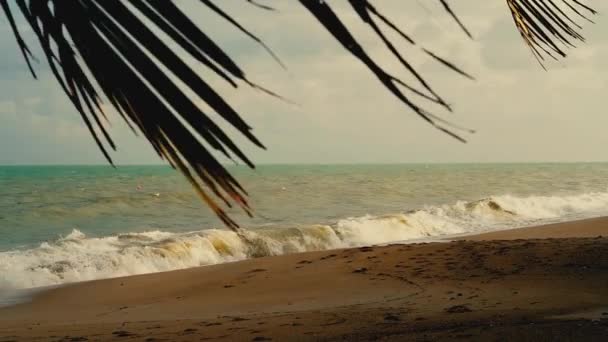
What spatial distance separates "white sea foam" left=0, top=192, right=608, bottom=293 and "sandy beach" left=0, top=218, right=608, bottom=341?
136 centimetres

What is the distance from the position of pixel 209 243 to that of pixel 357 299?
7407 mm

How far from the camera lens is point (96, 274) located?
11750 millimetres

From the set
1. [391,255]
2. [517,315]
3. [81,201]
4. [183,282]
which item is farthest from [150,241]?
[81,201]

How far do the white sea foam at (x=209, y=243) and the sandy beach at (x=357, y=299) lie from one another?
1359 millimetres

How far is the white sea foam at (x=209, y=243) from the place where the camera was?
11.8m

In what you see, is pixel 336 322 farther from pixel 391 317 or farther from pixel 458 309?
A: pixel 458 309

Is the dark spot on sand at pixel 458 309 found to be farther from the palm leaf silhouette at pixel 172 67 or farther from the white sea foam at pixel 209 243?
the white sea foam at pixel 209 243

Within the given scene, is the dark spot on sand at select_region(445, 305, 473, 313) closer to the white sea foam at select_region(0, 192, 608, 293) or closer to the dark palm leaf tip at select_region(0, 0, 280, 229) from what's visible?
the dark palm leaf tip at select_region(0, 0, 280, 229)

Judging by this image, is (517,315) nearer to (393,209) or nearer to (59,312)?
(59,312)

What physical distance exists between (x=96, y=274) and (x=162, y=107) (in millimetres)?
12030

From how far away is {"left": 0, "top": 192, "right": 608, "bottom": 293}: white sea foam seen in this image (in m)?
11.8

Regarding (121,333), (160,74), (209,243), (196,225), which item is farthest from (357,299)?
(196,225)

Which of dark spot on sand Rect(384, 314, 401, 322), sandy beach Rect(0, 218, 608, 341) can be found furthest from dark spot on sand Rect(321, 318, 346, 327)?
dark spot on sand Rect(384, 314, 401, 322)

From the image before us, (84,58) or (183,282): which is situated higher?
(84,58)
